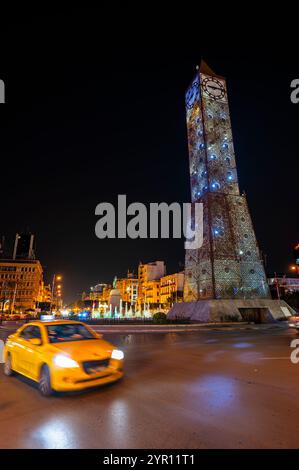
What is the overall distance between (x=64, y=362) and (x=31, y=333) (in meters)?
1.99

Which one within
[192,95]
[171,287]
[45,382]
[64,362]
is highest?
[192,95]

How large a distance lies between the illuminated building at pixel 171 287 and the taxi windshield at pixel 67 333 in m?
79.4

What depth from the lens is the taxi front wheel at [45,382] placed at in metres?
5.51

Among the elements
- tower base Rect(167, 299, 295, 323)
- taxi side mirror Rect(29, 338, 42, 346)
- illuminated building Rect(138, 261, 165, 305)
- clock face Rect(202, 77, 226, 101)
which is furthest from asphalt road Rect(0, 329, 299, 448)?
illuminated building Rect(138, 261, 165, 305)

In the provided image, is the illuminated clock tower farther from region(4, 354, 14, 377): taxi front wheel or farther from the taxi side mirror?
the taxi side mirror

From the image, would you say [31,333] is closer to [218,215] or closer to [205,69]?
[218,215]

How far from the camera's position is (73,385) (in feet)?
17.4

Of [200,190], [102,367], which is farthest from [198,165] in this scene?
[102,367]

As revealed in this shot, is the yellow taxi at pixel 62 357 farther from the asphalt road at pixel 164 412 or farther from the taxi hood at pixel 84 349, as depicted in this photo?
the asphalt road at pixel 164 412

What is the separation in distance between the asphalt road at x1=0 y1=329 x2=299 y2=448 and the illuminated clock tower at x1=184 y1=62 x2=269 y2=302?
24.3 m

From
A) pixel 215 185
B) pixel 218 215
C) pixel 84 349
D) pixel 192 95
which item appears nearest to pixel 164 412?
pixel 84 349

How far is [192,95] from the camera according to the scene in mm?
40312

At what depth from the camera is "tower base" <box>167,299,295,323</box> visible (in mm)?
28516
